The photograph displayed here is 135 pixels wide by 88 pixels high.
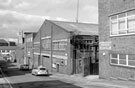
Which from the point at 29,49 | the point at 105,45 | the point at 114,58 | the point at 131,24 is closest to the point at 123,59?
the point at 114,58

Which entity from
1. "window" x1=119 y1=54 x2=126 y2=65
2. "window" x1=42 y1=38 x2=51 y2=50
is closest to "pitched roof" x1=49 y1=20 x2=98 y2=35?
"window" x1=42 y1=38 x2=51 y2=50

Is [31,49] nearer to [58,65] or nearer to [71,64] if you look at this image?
[58,65]

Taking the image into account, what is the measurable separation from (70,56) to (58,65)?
6069 mm

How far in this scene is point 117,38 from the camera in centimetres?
1950

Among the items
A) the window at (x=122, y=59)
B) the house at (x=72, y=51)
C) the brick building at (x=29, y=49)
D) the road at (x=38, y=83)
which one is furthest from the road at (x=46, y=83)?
the brick building at (x=29, y=49)

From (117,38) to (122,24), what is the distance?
5.06ft

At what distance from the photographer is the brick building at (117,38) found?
17.7 meters

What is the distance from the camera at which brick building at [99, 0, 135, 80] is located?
17703 millimetres

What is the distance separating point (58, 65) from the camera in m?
36.3

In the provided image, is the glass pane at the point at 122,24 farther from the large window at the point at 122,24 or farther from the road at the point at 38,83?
the road at the point at 38,83

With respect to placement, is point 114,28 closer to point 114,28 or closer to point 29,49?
point 114,28

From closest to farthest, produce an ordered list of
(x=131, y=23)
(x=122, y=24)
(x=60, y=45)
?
(x=131, y=23)
(x=122, y=24)
(x=60, y=45)

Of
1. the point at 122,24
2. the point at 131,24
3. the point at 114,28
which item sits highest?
the point at 122,24

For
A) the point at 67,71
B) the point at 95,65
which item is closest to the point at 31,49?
the point at 67,71
